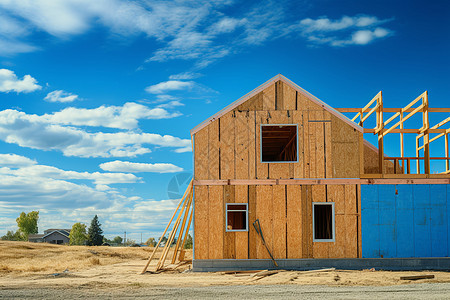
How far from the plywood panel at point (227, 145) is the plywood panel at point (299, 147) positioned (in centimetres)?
264

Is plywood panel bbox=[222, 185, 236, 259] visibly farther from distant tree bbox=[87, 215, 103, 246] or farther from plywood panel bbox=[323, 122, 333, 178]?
distant tree bbox=[87, 215, 103, 246]

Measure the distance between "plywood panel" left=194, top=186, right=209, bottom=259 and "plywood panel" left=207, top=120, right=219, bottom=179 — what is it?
719 millimetres

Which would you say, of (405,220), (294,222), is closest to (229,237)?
(294,222)

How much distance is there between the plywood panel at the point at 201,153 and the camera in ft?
58.7

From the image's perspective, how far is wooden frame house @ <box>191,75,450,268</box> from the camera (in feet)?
57.5

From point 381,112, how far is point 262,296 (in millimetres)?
11491

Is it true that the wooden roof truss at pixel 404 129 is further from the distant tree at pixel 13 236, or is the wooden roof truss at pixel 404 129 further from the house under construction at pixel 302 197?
the distant tree at pixel 13 236

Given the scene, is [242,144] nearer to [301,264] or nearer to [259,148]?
[259,148]

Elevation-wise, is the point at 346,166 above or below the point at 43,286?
above

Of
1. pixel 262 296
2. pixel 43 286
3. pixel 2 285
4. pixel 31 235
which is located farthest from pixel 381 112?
pixel 31 235

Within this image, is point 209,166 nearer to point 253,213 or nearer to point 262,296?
point 253,213

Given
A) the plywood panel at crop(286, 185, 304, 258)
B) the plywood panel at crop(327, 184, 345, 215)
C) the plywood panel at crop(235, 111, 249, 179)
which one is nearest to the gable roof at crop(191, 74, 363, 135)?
the plywood panel at crop(235, 111, 249, 179)

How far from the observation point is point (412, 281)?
14125mm

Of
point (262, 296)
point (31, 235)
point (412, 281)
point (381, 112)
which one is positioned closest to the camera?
point (262, 296)
